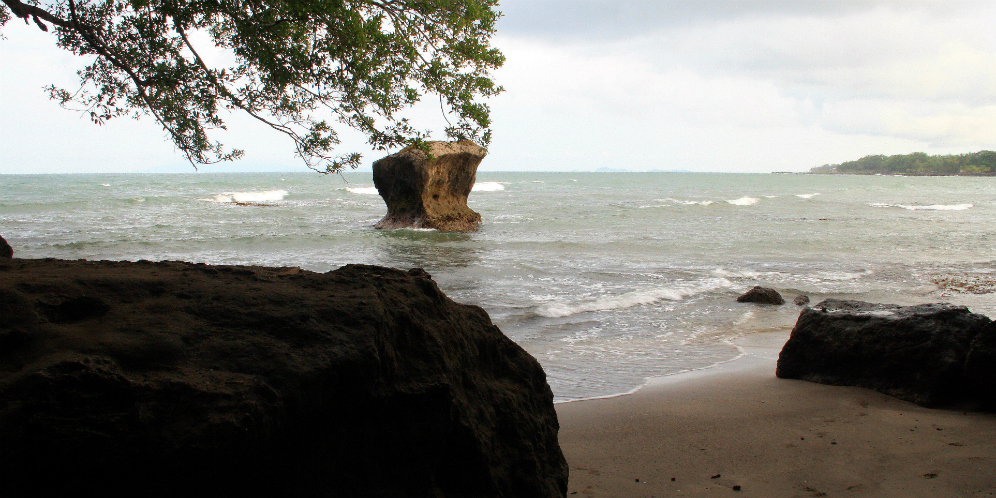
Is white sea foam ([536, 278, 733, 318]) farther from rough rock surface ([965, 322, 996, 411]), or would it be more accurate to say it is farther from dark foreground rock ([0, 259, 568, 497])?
dark foreground rock ([0, 259, 568, 497])

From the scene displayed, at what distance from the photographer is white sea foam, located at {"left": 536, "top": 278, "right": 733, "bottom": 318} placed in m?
9.07

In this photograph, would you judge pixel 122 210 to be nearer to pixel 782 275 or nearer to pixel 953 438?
pixel 782 275

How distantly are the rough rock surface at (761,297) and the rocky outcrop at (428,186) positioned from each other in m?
12.2

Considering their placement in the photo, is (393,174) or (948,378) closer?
(948,378)

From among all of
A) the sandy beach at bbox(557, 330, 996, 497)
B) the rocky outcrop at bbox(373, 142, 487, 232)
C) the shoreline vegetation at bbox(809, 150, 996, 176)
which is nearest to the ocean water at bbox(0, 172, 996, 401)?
the sandy beach at bbox(557, 330, 996, 497)

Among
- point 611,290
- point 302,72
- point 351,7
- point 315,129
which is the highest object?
point 351,7

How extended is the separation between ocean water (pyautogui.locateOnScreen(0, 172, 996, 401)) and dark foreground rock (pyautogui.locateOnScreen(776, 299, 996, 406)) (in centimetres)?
124

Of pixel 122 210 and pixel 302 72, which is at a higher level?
pixel 302 72

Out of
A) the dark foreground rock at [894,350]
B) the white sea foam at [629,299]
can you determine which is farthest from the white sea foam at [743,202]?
the dark foreground rock at [894,350]

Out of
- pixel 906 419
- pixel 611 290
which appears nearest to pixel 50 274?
pixel 906 419

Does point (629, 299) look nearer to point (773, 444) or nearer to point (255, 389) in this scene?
point (773, 444)

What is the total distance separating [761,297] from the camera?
977cm

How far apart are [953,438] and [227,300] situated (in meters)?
4.32

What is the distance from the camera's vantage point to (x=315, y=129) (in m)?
6.98
